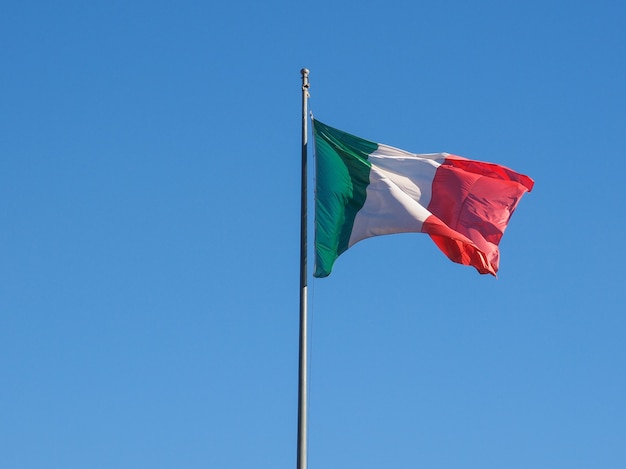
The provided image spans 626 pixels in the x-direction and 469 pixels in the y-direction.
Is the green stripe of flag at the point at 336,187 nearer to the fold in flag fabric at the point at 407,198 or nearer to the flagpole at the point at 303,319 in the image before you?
the fold in flag fabric at the point at 407,198

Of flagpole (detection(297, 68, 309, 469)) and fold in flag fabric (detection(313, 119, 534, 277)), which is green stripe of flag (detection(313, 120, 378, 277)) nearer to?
fold in flag fabric (detection(313, 119, 534, 277))

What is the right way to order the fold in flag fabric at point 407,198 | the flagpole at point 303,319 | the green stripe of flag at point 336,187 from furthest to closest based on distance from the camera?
the fold in flag fabric at point 407,198, the green stripe of flag at point 336,187, the flagpole at point 303,319

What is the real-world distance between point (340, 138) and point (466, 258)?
3865mm

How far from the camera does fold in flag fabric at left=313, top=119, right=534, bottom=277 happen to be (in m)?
25.5

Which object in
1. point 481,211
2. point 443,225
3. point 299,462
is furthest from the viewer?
point 481,211

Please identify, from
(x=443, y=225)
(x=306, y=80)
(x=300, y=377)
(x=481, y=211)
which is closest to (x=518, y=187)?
(x=481, y=211)

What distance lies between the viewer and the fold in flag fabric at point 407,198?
25.5 m

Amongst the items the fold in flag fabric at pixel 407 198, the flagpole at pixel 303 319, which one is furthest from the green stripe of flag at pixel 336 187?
the flagpole at pixel 303 319

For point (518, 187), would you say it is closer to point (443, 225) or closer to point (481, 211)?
point (481, 211)

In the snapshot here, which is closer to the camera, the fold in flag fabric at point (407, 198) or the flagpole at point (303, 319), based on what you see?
the flagpole at point (303, 319)

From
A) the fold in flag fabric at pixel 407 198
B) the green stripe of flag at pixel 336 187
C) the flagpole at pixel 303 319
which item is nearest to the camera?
the flagpole at pixel 303 319

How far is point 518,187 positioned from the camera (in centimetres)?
2783

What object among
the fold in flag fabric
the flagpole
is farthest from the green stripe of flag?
the flagpole

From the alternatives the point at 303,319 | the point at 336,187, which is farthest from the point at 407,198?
the point at 303,319
